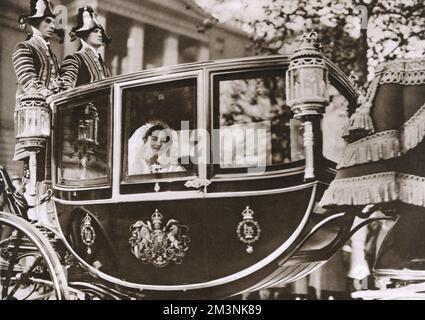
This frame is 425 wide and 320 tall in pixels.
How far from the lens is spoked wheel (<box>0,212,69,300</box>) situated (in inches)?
100

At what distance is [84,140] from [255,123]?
0.76m

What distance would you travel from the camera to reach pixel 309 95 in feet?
7.48

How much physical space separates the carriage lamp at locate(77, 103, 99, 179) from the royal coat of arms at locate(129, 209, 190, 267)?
14.3 inches

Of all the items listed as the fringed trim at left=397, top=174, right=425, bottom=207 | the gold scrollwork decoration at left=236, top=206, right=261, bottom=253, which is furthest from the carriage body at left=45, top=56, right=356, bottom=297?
the fringed trim at left=397, top=174, right=425, bottom=207

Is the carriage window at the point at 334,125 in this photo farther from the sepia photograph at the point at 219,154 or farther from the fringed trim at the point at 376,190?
the fringed trim at the point at 376,190

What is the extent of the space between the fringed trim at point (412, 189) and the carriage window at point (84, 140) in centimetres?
120

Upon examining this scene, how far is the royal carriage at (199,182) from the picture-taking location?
2.29 meters

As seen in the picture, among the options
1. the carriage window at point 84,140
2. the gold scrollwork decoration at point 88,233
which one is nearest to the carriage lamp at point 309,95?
the carriage window at point 84,140

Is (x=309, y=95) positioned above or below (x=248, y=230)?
above

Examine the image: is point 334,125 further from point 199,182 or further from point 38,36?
point 38,36

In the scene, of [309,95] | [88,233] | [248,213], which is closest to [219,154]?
[248,213]

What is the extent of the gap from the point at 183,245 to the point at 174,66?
74 centimetres

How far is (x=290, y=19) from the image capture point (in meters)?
2.42

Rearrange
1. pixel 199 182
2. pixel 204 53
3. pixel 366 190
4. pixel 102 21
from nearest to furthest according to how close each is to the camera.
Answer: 1. pixel 366 190
2. pixel 199 182
3. pixel 204 53
4. pixel 102 21
